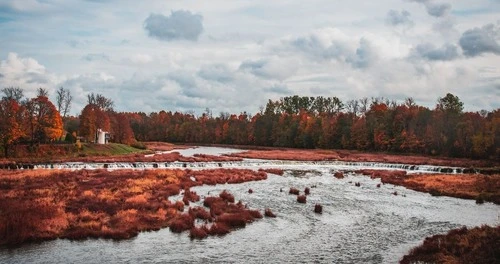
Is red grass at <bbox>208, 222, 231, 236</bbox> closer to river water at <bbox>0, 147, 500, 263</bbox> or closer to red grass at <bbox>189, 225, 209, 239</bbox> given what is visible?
red grass at <bbox>189, 225, 209, 239</bbox>

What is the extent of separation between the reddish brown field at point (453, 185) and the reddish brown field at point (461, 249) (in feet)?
68.6

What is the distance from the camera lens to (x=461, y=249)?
71.9 feet

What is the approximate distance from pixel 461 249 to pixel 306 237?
29.2ft

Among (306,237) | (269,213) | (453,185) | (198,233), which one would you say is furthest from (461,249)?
(453,185)

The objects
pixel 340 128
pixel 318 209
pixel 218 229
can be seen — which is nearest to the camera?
pixel 218 229

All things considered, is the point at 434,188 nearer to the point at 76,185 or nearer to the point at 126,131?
the point at 76,185

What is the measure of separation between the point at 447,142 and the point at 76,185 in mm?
90070

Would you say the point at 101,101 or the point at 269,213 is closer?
the point at 269,213

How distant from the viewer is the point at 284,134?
16650 centimetres

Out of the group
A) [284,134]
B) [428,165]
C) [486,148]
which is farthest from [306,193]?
[284,134]

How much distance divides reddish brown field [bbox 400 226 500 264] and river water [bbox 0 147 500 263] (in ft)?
4.09

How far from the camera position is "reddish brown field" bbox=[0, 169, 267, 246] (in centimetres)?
2612

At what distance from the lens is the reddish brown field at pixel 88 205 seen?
85.7 feet

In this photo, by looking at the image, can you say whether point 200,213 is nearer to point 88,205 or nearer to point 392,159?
point 88,205
